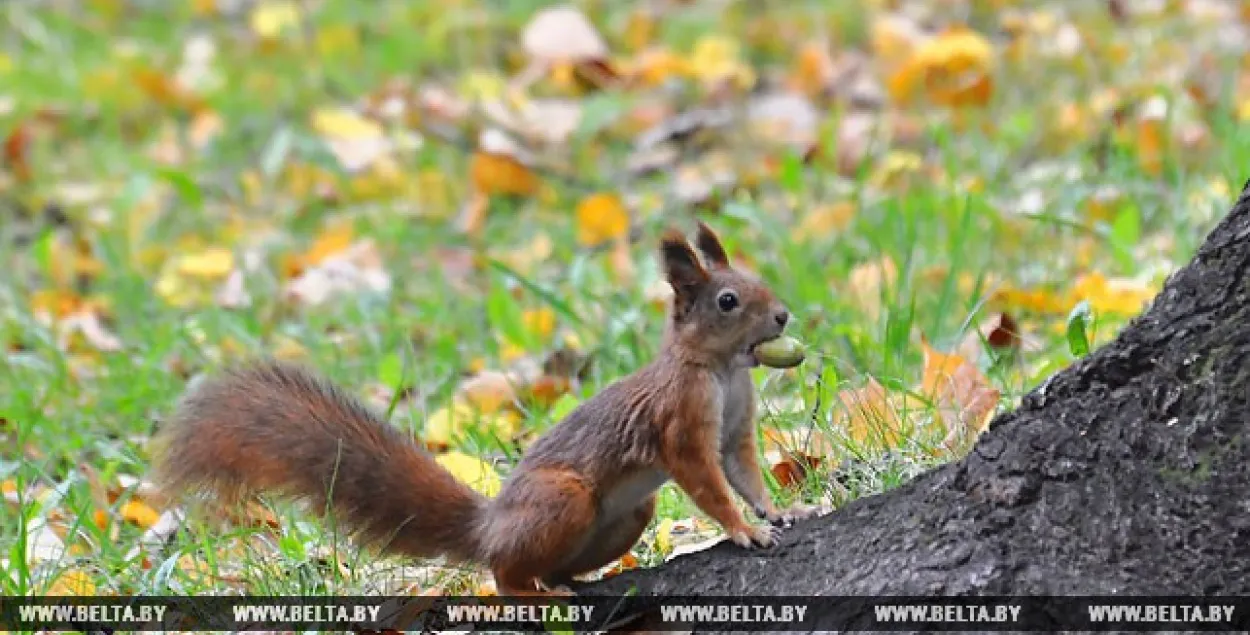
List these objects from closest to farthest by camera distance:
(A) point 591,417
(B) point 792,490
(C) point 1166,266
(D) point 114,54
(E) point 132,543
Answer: (A) point 591,417 → (B) point 792,490 → (E) point 132,543 → (C) point 1166,266 → (D) point 114,54

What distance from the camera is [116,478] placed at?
10.4 feet

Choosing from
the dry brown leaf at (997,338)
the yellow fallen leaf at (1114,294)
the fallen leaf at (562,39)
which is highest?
the fallen leaf at (562,39)

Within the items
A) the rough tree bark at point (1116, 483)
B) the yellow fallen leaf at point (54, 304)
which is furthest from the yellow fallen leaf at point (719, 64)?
the rough tree bark at point (1116, 483)

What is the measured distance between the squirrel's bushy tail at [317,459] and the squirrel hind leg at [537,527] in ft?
0.31

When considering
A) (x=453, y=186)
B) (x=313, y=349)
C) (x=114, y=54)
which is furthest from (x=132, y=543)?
(x=114, y=54)

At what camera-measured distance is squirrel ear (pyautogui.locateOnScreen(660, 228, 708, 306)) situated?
2260mm

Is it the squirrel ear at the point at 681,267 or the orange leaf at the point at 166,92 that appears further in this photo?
the orange leaf at the point at 166,92

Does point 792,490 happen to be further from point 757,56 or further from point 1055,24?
point 757,56

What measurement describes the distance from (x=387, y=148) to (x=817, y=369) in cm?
258

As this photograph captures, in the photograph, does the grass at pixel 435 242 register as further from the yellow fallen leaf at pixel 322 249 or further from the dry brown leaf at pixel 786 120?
the dry brown leaf at pixel 786 120

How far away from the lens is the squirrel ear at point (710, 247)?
7.70ft

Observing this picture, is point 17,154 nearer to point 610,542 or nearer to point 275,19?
point 275,19

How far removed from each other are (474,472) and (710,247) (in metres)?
0.66

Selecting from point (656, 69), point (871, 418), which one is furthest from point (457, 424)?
point (656, 69)
